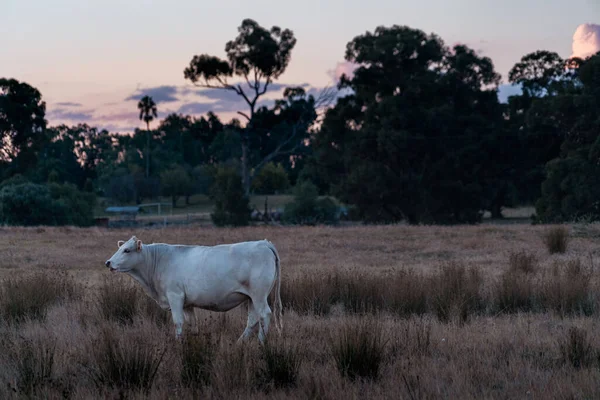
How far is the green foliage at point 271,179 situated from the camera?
94.9m

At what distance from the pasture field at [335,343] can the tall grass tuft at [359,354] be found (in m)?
0.01

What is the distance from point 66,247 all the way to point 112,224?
26910 mm

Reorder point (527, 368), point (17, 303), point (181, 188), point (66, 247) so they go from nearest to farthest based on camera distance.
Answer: point (527, 368)
point (17, 303)
point (66, 247)
point (181, 188)

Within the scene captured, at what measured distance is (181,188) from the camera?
9438cm

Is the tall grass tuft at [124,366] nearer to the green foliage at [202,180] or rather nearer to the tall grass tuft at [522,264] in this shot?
the tall grass tuft at [522,264]

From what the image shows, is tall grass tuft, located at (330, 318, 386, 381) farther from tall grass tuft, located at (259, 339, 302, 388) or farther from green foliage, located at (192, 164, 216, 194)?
green foliage, located at (192, 164, 216, 194)

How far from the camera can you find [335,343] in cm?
812

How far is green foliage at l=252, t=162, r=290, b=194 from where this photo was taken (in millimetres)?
94938

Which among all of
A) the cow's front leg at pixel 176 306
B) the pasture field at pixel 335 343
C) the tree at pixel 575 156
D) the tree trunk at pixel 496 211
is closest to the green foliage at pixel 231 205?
the tree at pixel 575 156

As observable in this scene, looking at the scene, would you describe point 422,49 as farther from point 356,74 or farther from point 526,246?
point 526,246

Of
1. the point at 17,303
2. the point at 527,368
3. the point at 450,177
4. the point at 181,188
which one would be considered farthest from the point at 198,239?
the point at 181,188

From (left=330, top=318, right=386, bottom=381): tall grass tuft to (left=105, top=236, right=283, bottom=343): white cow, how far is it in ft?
5.72

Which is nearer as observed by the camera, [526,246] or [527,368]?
[527,368]

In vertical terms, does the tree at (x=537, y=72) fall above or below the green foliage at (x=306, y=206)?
above
